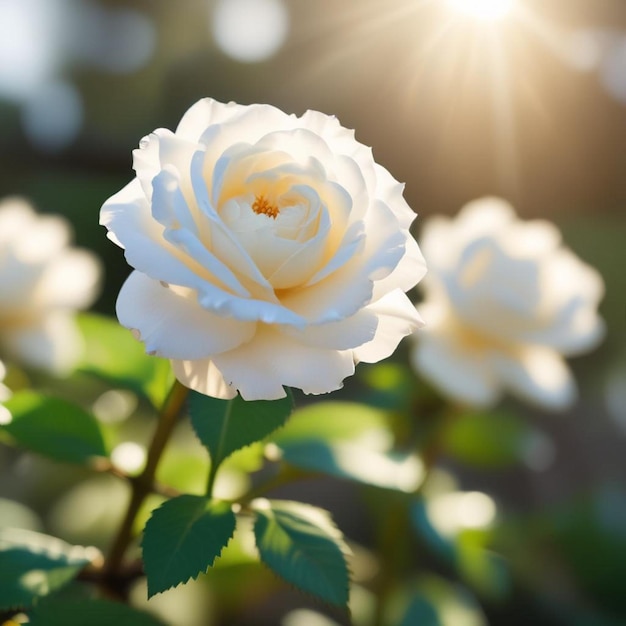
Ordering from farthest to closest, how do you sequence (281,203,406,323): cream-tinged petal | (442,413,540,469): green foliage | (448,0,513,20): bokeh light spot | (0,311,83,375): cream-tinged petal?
(448,0,513,20): bokeh light spot < (442,413,540,469): green foliage < (0,311,83,375): cream-tinged petal < (281,203,406,323): cream-tinged petal

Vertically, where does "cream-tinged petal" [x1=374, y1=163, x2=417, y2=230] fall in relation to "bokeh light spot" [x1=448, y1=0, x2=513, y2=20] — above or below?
below

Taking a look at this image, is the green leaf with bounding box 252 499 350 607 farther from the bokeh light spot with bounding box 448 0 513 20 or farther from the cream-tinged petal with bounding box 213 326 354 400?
the bokeh light spot with bounding box 448 0 513 20

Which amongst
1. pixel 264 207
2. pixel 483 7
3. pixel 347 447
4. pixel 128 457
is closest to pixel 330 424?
pixel 347 447

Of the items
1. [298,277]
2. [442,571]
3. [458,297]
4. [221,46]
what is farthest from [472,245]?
[221,46]

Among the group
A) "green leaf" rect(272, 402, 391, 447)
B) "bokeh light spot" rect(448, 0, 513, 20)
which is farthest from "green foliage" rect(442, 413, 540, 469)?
"bokeh light spot" rect(448, 0, 513, 20)

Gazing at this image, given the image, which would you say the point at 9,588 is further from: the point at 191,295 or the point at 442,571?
the point at 442,571

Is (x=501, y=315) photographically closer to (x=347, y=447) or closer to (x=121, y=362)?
(x=347, y=447)

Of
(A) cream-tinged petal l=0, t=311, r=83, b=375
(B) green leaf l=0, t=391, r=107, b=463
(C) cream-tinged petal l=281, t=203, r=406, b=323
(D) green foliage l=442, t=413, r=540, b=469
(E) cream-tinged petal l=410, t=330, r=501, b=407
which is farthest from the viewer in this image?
(D) green foliage l=442, t=413, r=540, b=469

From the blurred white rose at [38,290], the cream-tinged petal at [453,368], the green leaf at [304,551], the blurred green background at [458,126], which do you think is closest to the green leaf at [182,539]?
the green leaf at [304,551]
